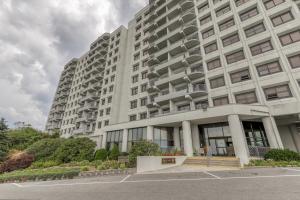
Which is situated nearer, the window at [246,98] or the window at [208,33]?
the window at [246,98]

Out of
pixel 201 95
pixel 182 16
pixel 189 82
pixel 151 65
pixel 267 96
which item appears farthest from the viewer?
pixel 151 65

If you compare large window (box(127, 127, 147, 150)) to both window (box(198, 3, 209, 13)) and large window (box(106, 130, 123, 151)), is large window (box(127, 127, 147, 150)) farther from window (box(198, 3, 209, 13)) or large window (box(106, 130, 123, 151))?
window (box(198, 3, 209, 13))

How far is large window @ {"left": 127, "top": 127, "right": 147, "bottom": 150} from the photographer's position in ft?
83.7

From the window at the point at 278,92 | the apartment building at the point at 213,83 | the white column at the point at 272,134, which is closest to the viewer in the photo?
the white column at the point at 272,134

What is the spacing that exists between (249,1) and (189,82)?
17045 mm

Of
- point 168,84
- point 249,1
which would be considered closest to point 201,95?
point 168,84

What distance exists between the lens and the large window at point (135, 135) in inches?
1005

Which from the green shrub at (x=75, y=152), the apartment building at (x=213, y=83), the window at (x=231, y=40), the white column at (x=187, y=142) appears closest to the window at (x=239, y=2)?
the apartment building at (x=213, y=83)

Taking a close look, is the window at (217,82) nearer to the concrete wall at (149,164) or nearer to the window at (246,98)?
the window at (246,98)

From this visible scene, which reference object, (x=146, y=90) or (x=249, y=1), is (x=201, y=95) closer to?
(x=146, y=90)

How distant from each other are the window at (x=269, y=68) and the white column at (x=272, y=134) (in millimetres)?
6785

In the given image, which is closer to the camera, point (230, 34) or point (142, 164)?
point (142, 164)

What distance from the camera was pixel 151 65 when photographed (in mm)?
36125

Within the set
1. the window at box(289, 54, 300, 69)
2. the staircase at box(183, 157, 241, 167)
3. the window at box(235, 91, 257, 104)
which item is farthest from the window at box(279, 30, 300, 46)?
the staircase at box(183, 157, 241, 167)
